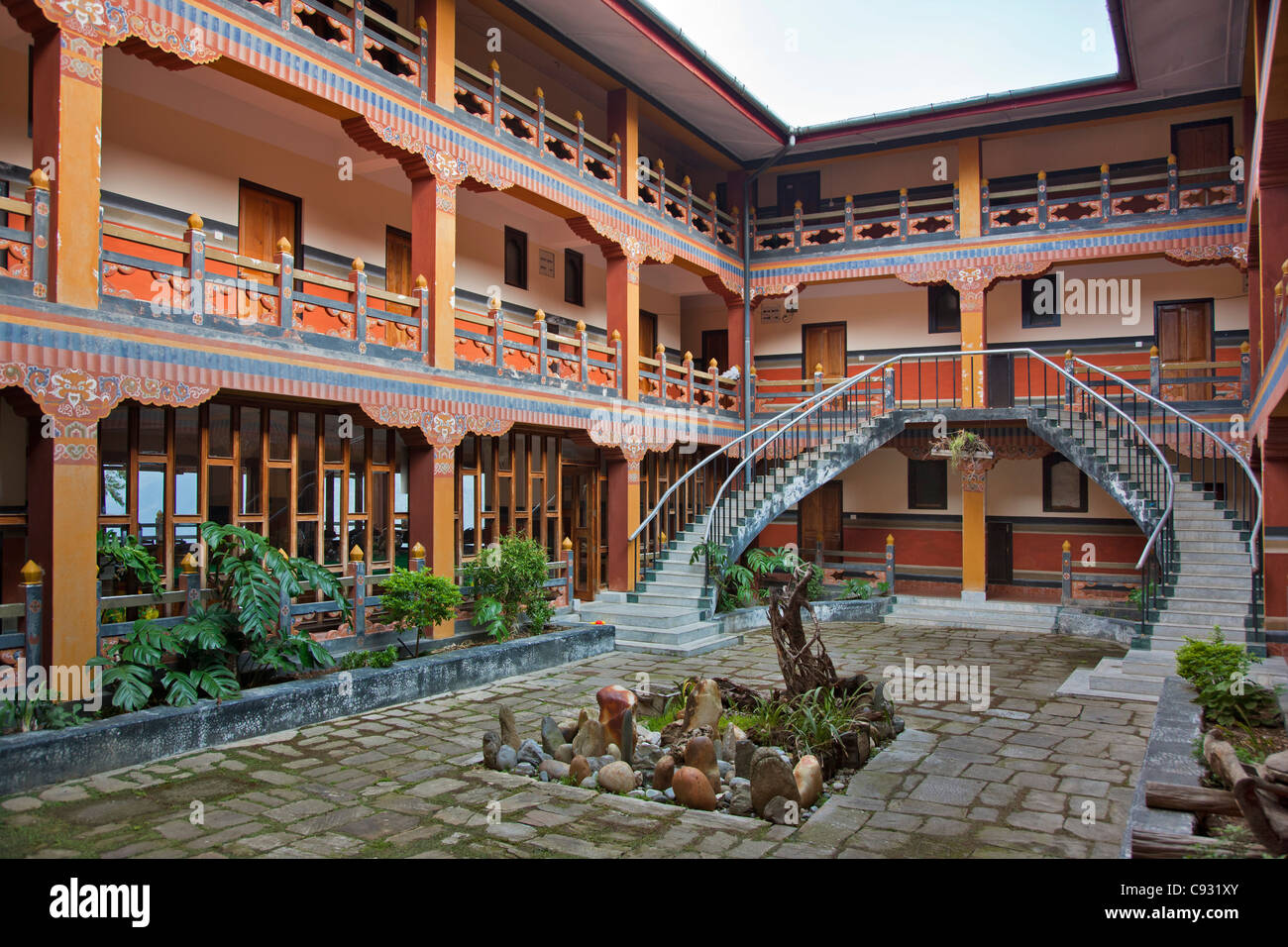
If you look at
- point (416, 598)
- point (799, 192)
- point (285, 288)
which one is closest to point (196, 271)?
point (285, 288)

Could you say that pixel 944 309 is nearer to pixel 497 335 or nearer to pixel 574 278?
pixel 574 278

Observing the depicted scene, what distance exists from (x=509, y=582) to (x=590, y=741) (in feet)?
16.9

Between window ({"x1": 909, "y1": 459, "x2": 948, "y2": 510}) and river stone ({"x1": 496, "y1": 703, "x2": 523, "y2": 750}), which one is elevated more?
window ({"x1": 909, "y1": 459, "x2": 948, "y2": 510})

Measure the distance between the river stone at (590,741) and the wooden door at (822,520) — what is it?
14398 millimetres

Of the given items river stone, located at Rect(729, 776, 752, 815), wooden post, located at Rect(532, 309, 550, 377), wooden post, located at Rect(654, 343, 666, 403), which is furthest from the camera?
wooden post, located at Rect(654, 343, 666, 403)

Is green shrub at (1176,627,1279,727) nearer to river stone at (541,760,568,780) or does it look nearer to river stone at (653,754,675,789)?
river stone at (653,754,675,789)

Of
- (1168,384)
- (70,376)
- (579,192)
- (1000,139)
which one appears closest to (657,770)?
(70,376)

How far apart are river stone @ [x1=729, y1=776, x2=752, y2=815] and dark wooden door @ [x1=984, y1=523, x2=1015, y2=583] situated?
14887 millimetres

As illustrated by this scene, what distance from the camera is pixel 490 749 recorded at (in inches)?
286

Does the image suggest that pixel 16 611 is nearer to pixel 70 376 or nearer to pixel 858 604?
pixel 70 376

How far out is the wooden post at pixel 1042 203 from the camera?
17391mm

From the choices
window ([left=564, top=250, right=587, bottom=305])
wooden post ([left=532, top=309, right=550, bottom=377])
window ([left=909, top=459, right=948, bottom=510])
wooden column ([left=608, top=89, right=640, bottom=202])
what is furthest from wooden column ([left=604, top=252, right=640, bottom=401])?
window ([left=909, top=459, right=948, bottom=510])

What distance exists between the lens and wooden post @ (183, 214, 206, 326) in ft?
29.5

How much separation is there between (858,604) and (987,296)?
782cm
